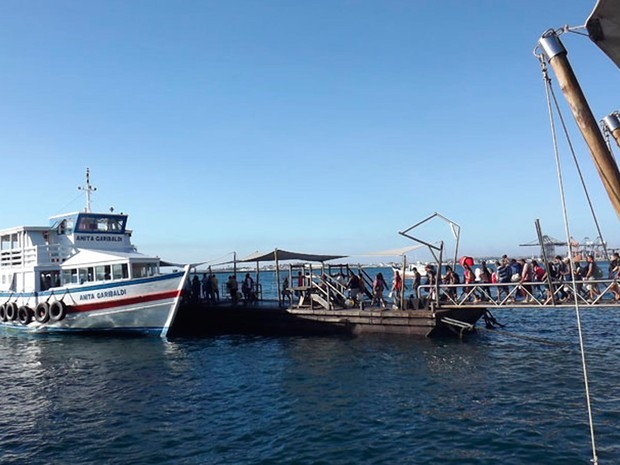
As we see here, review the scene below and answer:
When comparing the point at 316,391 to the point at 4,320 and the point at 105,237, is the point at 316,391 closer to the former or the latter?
the point at 105,237

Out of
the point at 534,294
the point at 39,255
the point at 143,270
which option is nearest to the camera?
the point at 534,294

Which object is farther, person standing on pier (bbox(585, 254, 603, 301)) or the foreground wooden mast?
A: person standing on pier (bbox(585, 254, 603, 301))

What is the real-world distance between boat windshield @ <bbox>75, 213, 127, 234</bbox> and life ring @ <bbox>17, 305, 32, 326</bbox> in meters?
5.04

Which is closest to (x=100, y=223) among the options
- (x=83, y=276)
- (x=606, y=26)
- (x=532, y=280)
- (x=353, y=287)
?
(x=83, y=276)

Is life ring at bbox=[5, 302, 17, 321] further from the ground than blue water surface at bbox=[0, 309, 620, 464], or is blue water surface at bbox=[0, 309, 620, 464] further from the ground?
life ring at bbox=[5, 302, 17, 321]

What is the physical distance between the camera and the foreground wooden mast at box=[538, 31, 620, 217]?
4.50m

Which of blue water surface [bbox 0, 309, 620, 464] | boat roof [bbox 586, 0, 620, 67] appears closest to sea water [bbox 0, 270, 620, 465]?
blue water surface [bbox 0, 309, 620, 464]

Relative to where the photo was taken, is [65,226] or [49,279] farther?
[65,226]

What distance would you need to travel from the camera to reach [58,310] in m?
25.8

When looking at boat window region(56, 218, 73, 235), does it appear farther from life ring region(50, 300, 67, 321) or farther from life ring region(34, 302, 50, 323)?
life ring region(50, 300, 67, 321)

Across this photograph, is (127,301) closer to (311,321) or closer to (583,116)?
(311,321)

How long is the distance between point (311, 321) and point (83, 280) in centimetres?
1222

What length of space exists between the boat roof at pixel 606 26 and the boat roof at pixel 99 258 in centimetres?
2340

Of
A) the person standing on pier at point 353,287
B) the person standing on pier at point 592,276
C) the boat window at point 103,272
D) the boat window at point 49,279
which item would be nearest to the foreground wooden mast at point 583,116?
the person standing on pier at point 592,276
